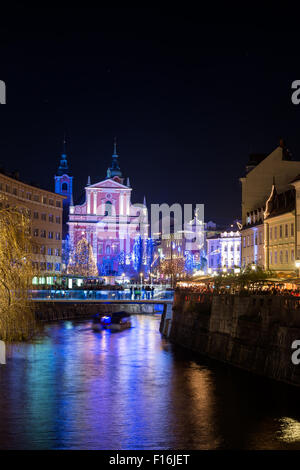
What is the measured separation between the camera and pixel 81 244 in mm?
113312

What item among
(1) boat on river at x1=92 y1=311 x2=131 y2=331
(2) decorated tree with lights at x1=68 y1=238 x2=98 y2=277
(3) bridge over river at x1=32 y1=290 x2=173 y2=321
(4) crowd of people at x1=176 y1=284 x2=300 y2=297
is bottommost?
(1) boat on river at x1=92 y1=311 x2=131 y2=331

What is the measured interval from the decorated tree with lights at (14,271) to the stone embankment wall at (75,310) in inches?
1721

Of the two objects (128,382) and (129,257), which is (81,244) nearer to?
(129,257)

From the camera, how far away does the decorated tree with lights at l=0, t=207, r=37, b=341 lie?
84.3ft

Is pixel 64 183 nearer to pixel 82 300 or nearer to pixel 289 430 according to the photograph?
pixel 82 300

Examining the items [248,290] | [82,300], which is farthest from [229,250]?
[248,290]

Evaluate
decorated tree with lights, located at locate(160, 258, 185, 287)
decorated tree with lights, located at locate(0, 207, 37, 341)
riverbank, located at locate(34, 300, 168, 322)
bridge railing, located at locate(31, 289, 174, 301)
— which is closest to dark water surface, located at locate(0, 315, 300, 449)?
decorated tree with lights, located at locate(0, 207, 37, 341)

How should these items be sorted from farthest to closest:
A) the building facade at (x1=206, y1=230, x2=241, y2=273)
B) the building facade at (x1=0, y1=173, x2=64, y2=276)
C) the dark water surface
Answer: the building facade at (x1=206, y1=230, x2=241, y2=273) → the building facade at (x1=0, y1=173, x2=64, y2=276) → the dark water surface

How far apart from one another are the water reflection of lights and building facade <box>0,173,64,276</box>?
67.8 meters

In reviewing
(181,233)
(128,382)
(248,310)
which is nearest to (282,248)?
(248,310)

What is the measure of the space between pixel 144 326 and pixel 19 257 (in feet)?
156

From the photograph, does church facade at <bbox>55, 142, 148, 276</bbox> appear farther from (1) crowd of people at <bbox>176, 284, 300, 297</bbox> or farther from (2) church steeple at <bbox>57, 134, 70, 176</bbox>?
(1) crowd of people at <bbox>176, 284, 300, 297</bbox>

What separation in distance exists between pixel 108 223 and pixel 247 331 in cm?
10007

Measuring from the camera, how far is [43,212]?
352 ft
